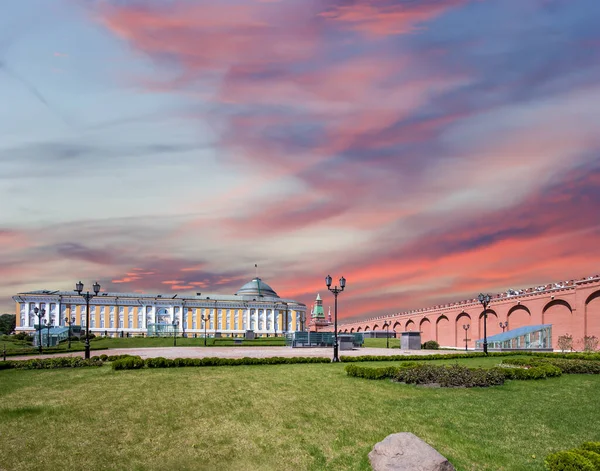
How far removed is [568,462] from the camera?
9.59 meters

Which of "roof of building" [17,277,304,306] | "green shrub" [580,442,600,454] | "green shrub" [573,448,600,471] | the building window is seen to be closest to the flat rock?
"green shrub" [573,448,600,471]

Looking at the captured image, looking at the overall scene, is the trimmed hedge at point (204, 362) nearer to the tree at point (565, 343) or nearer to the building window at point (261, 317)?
the tree at point (565, 343)

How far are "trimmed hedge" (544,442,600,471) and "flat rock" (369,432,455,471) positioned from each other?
2249 mm

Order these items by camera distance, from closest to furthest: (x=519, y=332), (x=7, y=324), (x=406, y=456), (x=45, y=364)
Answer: (x=406, y=456) → (x=45, y=364) → (x=519, y=332) → (x=7, y=324)

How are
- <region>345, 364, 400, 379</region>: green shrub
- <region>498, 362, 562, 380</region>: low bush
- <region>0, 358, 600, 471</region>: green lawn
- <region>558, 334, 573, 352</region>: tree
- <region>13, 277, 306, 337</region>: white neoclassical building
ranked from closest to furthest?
<region>0, 358, 600, 471</region>: green lawn, <region>345, 364, 400, 379</region>: green shrub, <region>498, 362, 562, 380</region>: low bush, <region>558, 334, 573, 352</region>: tree, <region>13, 277, 306, 337</region>: white neoclassical building

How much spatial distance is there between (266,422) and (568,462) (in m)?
7.41

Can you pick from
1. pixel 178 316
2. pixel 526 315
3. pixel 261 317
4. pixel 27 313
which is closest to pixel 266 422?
pixel 526 315

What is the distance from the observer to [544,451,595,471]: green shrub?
364 inches

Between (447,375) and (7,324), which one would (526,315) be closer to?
(447,375)

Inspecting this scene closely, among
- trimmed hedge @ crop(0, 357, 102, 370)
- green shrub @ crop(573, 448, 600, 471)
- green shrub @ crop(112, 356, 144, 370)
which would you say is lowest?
trimmed hedge @ crop(0, 357, 102, 370)

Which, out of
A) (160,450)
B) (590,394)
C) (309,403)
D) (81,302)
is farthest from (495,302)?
(81,302)

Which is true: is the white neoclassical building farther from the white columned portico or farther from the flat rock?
the flat rock

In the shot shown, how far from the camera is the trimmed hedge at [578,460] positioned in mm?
9250

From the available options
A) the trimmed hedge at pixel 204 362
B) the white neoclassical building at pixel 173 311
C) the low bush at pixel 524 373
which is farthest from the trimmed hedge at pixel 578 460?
the white neoclassical building at pixel 173 311
